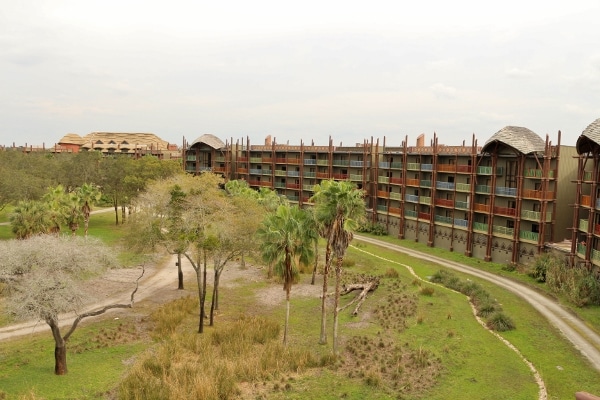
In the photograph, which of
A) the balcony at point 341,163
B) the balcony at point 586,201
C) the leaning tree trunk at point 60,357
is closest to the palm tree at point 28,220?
the leaning tree trunk at point 60,357

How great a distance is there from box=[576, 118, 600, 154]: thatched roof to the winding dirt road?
1514 cm

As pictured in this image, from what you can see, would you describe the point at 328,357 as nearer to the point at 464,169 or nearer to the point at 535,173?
the point at 535,173

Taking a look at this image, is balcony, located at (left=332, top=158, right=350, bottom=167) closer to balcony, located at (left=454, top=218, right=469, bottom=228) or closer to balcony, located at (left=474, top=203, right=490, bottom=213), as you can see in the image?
balcony, located at (left=454, top=218, right=469, bottom=228)

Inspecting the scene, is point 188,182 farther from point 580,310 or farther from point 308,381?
point 580,310

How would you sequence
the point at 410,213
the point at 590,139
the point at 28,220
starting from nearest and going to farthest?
the point at 590,139, the point at 28,220, the point at 410,213

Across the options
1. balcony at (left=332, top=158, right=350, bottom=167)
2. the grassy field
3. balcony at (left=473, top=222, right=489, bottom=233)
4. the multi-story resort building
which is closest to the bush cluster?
the grassy field

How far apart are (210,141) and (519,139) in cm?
7140

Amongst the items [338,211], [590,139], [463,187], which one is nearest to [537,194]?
[463,187]

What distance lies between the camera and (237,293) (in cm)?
4706

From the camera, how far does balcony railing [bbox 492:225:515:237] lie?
58.0 meters

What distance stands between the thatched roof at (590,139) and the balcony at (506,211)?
41.0ft

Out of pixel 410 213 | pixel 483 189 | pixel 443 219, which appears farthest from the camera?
pixel 410 213

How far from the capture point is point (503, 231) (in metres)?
58.9

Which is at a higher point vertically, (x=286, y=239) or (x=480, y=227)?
(x=286, y=239)
